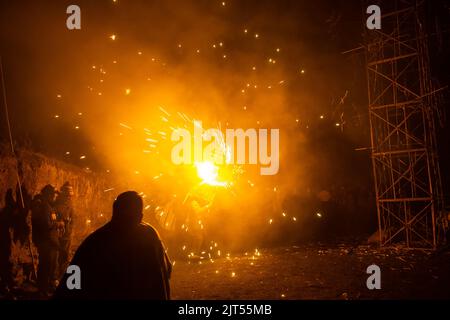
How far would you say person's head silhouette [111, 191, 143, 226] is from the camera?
3047 mm

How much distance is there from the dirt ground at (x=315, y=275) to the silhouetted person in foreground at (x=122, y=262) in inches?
147

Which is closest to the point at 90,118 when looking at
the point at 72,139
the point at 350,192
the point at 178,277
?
the point at 72,139

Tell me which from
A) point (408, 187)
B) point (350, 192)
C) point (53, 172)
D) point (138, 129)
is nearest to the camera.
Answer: point (53, 172)


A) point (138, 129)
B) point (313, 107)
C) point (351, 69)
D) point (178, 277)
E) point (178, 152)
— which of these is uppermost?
point (351, 69)

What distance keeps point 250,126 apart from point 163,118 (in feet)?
16.3

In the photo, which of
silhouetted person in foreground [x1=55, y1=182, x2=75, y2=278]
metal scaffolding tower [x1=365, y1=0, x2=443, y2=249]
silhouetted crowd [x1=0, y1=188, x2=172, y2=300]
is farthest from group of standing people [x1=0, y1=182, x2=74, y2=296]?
metal scaffolding tower [x1=365, y1=0, x2=443, y2=249]

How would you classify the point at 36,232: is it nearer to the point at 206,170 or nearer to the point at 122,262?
the point at 122,262

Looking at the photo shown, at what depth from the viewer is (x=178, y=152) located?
1217 cm

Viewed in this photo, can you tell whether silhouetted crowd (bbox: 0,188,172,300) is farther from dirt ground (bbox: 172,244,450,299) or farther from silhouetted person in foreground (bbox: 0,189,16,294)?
silhouetted person in foreground (bbox: 0,189,16,294)

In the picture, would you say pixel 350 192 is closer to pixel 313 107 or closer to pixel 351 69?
pixel 313 107

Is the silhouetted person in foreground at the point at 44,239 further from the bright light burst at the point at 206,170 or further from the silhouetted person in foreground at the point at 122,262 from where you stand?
the bright light burst at the point at 206,170

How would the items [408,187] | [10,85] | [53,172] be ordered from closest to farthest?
[53,172] < [10,85] < [408,187]

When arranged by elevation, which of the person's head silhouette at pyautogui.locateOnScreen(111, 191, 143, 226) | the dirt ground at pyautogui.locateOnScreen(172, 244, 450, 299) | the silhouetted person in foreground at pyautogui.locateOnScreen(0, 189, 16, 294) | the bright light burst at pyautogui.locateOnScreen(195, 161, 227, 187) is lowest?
the dirt ground at pyautogui.locateOnScreen(172, 244, 450, 299)

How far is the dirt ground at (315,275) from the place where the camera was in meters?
6.46
